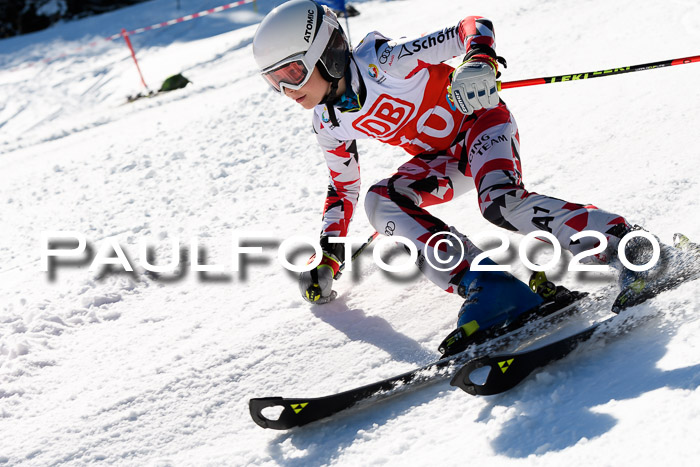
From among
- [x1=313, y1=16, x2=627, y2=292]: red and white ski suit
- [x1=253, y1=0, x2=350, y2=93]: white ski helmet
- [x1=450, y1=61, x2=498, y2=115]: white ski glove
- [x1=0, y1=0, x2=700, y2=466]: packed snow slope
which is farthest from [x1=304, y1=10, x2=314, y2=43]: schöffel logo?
[x1=0, y1=0, x2=700, y2=466]: packed snow slope

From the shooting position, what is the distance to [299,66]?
2732 mm

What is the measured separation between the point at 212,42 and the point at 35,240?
824 centimetres

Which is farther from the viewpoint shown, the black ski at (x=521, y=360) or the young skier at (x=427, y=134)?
the young skier at (x=427, y=134)

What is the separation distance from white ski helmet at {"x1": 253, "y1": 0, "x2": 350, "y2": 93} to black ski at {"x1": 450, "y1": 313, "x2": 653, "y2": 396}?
4.58ft

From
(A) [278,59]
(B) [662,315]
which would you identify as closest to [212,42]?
(A) [278,59]

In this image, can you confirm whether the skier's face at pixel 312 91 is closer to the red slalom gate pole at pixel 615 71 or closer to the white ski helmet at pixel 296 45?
the white ski helmet at pixel 296 45

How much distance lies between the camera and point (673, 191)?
3.34m

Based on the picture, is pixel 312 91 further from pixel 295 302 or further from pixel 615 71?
pixel 615 71

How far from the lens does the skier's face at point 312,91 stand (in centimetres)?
281

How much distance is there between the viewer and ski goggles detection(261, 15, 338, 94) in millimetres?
2721

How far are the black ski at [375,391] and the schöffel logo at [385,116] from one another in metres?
1.15

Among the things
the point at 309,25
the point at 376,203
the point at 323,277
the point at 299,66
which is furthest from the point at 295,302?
the point at 309,25

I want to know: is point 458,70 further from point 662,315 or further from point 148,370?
point 148,370

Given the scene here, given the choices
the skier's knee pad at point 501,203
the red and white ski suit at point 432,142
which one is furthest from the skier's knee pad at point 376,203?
the skier's knee pad at point 501,203
